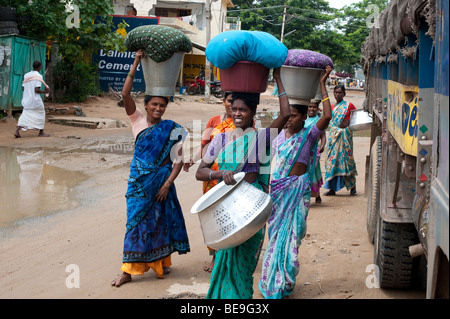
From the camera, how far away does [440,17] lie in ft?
7.50

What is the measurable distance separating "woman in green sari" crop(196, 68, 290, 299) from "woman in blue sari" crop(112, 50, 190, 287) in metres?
1.00

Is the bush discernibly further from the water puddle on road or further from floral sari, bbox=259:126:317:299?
floral sari, bbox=259:126:317:299

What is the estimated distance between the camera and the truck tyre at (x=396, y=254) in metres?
3.99

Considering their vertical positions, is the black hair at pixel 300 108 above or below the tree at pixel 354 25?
below

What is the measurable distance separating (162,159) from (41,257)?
1.56 m

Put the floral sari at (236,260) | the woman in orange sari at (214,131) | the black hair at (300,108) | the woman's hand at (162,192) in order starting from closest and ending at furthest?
the floral sari at (236,260)
the woman in orange sari at (214,131)
the woman's hand at (162,192)
the black hair at (300,108)

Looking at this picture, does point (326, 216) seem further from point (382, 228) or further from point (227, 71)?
point (227, 71)

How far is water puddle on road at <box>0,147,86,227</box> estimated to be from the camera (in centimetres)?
695

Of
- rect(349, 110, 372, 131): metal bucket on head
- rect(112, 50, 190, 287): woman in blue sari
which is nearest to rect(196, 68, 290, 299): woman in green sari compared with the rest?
rect(112, 50, 190, 287): woman in blue sari


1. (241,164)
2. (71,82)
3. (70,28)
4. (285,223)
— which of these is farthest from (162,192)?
(71,82)

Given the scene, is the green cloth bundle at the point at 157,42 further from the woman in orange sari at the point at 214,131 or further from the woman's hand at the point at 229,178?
the woman's hand at the point at 229,178

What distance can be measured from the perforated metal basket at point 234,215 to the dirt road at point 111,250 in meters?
1.35

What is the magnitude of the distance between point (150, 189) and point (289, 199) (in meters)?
1.14

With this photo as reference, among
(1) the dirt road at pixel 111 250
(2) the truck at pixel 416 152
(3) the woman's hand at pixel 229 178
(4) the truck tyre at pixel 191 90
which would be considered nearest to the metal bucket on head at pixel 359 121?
(1) the dirt road at pixel 111 250
